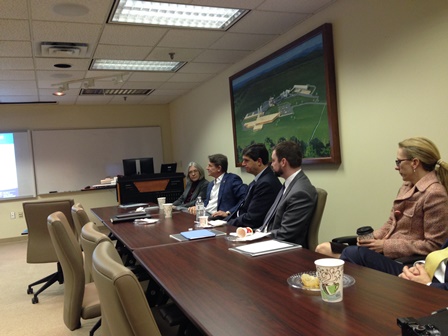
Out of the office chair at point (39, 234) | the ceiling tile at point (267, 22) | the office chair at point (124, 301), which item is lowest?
the office chair at point (39, 234)

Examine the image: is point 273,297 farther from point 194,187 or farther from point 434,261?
point 194,187

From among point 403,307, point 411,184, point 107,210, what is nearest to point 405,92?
point 411,184

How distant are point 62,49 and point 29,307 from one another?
247 cm

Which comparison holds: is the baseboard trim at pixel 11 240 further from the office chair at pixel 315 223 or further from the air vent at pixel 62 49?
the office chair at pixel 315 223

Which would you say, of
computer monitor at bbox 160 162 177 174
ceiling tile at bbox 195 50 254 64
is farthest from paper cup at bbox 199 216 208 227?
computer monitor at bbox 160 162 177 174

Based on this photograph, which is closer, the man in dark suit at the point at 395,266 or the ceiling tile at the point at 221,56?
the man in dark suit at the point at 395,266

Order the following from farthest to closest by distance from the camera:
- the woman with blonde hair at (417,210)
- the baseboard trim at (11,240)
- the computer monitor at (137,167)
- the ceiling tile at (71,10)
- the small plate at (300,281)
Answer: the baseboard trim at (11,240), the computer monitor at (137,167), the ceiling tile at (71,10), the woman with blonde hair at (417,210), the small plate at (300,281)

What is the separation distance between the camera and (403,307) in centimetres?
113

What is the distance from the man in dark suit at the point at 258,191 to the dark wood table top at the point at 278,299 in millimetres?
1166

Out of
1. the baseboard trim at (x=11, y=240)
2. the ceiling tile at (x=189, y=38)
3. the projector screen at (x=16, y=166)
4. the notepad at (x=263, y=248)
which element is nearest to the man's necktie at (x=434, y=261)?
the notepad at (x=263, y=248)

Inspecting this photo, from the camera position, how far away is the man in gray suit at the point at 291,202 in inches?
91.0

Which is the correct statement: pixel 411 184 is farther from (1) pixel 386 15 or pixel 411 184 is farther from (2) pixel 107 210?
(2) pixel 107 210

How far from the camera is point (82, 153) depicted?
23.8 feet

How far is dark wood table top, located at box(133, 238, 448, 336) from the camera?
1.07 metres
